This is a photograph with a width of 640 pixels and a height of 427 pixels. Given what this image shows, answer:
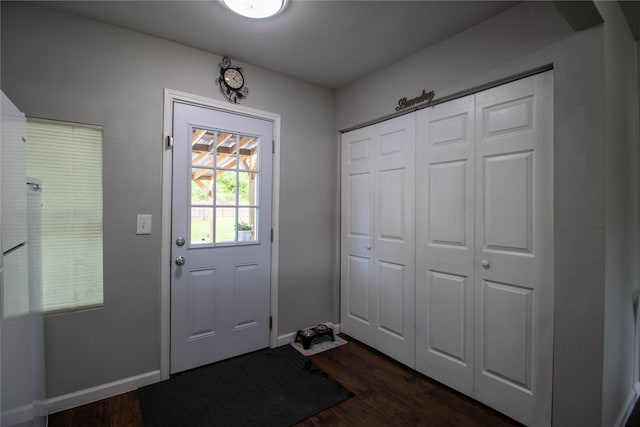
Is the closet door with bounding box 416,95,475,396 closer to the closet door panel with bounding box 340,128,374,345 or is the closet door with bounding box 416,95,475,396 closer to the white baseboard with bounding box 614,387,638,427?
the closet door panel with bounding box 340,128,374,345

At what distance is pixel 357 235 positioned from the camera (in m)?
2.95

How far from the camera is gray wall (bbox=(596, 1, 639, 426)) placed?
1527mm

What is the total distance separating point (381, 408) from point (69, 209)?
239 centimetres

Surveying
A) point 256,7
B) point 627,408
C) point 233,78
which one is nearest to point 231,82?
point 233,78

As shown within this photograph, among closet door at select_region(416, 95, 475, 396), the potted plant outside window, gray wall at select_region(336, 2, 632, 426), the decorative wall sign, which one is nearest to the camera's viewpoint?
gray wall at select_region(336, 2, 632, 426)

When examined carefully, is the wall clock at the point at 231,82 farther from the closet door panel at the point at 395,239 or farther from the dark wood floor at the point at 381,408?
the dark wood floor at the point at 381,408

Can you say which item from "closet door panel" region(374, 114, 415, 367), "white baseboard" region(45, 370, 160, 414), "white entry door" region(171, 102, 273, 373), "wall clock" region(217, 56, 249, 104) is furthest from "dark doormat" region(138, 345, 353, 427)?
"wall clock" region(217, 56, 249, 104)

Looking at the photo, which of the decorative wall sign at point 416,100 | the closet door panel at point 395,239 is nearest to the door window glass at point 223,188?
the closet door panel at point 395,239

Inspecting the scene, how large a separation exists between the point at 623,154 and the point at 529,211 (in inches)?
23.7

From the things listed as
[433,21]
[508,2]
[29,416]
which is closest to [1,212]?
[29,416]

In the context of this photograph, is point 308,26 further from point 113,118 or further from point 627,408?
point 627,408

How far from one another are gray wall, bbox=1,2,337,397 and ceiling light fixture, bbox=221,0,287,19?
0.71 m

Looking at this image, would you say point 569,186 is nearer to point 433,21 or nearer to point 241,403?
point 433,21

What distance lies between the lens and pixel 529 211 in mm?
1782
